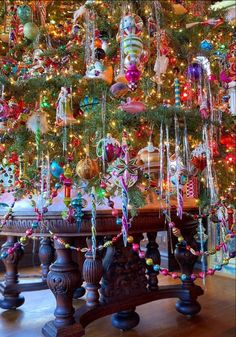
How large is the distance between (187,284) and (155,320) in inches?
9.7

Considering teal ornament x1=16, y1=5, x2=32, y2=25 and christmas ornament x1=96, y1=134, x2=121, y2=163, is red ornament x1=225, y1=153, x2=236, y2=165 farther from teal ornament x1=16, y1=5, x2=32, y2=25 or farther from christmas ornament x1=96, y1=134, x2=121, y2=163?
teal ornament x1=16, y1=5, x2=32, y2=25

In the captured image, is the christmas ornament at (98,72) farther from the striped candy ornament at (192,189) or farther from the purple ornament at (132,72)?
the striped candy ornament at (192,189)

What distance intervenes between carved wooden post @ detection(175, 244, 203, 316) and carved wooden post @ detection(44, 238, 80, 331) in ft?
2.06

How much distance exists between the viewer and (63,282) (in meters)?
1.19

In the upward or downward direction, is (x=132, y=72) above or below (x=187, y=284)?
above

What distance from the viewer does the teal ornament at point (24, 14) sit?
2.23 meters

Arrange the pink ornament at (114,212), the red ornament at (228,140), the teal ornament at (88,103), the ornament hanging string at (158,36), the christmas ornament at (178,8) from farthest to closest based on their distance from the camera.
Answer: the red ornament at (228,140) → the christmas ornament at (178,8) → the ornament hanging string at (158,36) → the teal ornament at (88,103) → the pink ornament at (114,212)

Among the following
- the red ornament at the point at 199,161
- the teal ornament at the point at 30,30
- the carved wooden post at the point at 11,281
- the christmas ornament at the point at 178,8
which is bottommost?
the carved wooden post at the point at 11,281

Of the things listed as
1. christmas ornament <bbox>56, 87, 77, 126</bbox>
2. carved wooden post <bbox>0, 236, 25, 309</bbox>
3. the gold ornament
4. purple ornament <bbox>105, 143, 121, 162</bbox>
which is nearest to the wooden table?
carved wooden post <bbox>0, 236, 25, 309</bbox>

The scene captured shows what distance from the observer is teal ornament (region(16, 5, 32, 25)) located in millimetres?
2230

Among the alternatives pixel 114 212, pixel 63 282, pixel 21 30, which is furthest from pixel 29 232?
pixel 21 30

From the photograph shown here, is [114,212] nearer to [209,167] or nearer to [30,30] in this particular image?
[209,167]

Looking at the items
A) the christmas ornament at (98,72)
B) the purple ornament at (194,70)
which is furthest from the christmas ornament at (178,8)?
the christmas ornament at (98,72)

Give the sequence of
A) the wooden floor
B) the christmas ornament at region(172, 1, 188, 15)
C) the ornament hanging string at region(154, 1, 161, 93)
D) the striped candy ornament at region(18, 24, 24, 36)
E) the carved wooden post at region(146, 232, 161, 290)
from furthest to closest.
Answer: the striped candy ornament at region(18, 24, 24, 36) → the christmas ornament at region(172, 1, 188, 15) → the ornament hanging string at region(154, 1, 161, 93) → the carved wooden post at region(146, 232, 161, 290) → the wooden floor
